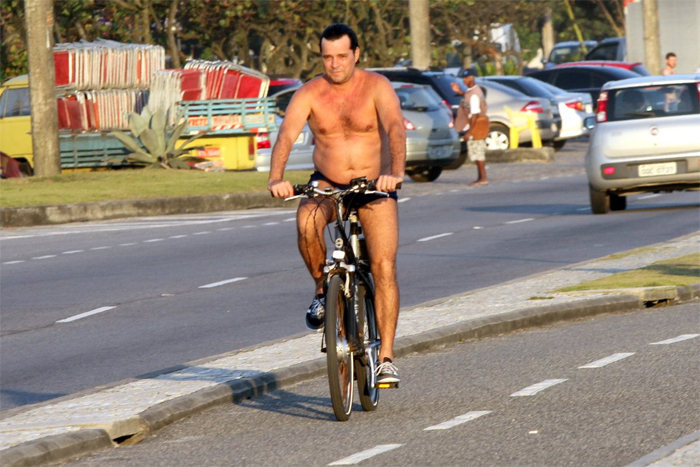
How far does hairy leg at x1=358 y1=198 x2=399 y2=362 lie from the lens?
736 cm

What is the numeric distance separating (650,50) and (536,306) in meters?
30.6

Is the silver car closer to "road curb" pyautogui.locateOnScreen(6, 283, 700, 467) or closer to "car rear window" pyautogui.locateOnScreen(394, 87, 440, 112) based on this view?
"car rear window" pyautogui.locateOnScreen(394, 87, 440, 112)

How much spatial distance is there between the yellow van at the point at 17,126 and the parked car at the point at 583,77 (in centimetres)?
1531

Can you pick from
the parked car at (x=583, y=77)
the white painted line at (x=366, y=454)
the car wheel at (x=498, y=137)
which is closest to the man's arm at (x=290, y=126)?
the white painted line at (x=366, y=454)

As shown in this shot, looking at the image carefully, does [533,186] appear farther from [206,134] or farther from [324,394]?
[324,394]

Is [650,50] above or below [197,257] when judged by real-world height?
above

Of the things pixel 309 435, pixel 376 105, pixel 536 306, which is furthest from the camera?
pixel 536 306

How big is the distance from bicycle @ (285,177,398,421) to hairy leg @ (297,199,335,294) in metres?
0.08

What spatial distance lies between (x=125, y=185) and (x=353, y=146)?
1649 cm

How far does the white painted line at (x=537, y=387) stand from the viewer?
301 inches

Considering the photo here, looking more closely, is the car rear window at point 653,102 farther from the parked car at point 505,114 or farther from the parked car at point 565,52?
the parked car at point 565,52

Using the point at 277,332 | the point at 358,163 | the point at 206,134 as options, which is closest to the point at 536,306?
the point at 277,332

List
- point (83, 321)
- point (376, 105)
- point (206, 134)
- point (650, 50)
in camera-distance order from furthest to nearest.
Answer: point (650, 50), point (206, 134), point (83, 321), point (376, 105)

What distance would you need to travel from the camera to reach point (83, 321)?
11.7m
